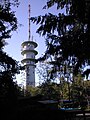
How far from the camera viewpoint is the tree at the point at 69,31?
10.4m

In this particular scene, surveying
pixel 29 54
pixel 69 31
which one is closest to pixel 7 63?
pixel 69 31

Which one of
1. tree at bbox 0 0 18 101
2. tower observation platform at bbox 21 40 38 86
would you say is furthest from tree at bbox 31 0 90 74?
tower observation platform at bbox 21 40 38 86

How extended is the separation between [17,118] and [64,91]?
4564 centimetres

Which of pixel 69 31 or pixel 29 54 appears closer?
pixel 69 31

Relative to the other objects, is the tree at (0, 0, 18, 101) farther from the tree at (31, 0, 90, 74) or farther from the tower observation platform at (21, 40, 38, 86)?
the tower observation platform at (21, 40, 38, 86)

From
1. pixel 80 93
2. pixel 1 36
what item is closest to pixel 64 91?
pixel 80 93

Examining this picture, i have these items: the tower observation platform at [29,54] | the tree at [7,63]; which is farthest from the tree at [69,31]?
the tower observation platform at [29,54]

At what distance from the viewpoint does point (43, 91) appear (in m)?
60.6

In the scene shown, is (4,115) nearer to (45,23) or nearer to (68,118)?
(68,118)

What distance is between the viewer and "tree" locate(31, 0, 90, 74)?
10414 millimetres

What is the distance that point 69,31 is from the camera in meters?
11.5

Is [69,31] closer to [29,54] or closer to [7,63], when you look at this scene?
[7,63]

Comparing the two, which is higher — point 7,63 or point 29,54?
point 29,54

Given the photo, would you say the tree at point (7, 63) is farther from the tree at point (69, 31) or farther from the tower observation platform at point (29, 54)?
the tower observation platform at point (29, 54)
